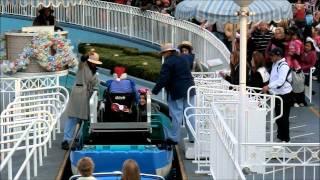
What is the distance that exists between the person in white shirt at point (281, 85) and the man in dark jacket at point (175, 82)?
1.33 metres

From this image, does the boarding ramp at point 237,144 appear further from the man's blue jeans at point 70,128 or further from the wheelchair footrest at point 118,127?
the man's blue jeans at point 70,128

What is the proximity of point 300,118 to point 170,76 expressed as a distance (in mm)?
3804

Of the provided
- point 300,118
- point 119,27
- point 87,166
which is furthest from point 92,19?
point 87,166

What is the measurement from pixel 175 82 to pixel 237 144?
495cm

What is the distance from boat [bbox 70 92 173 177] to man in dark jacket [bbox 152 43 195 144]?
34 cm

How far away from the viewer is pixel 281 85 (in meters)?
13.4

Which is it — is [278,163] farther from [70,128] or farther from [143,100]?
[70,128]

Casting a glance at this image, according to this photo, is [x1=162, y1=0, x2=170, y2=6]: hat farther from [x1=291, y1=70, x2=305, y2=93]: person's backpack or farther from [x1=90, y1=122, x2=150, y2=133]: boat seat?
[x1=90, y1=122, x2=150, y2=133]: boat seat

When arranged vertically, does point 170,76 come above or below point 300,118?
above

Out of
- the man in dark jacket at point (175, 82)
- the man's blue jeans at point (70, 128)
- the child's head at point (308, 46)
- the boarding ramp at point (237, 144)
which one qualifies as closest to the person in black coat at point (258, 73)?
the boarding ramp at point (237, 144)

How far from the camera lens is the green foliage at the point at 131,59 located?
21.4 m

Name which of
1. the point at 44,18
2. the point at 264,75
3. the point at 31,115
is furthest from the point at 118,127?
the point at 44,18

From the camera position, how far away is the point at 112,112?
13836 millimetres

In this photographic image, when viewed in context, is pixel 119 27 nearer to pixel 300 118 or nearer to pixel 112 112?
pixel 300 118
